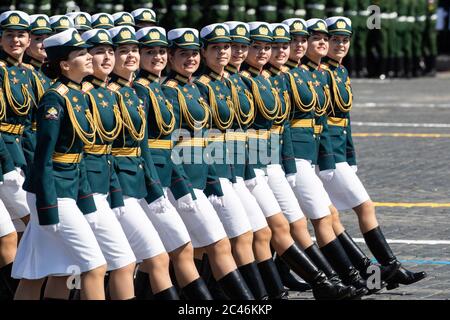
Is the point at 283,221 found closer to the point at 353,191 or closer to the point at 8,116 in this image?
the point at 353,191

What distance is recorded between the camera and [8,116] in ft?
39.6

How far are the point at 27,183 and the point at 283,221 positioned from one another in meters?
2.70

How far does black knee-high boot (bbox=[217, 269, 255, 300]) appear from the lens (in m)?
11.1

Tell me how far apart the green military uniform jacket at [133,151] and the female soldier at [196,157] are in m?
0.48

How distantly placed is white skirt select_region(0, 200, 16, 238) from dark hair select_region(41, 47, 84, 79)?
157cm

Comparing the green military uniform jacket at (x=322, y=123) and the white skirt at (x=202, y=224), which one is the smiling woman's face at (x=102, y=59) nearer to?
the white skirt at (x=202, y=224)

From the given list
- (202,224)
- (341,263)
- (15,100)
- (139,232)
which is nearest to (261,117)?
(341,263)

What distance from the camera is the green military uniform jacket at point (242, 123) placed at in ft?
38.7

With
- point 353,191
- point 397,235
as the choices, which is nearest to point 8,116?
point 353,191

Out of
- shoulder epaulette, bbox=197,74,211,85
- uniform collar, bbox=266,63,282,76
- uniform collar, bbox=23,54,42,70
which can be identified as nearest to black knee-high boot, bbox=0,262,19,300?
uniform collar, bbox=23,54,42,70

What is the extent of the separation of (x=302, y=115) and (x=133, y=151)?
8.02 ft

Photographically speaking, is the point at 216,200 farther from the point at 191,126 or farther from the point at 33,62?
the point at 33,62

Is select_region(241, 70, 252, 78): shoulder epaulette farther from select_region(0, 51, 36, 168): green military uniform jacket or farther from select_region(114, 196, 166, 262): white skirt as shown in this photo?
select_region(114, 196, 166, 262): white skirt

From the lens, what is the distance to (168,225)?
10695mm
